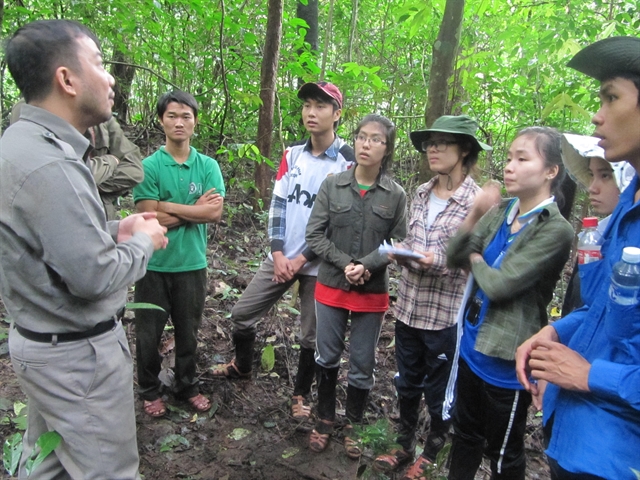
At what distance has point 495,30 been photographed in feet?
21.5

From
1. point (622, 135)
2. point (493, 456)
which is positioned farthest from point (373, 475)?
point (622, 135)

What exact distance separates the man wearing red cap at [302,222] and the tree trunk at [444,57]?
1.03 m

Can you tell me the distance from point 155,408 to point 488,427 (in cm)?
242

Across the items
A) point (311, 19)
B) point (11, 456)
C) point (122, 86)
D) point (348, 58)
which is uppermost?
point (311, 19)

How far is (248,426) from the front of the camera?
3461mm

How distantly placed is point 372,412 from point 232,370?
4.19 feet

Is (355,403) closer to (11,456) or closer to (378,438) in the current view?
(378,438)

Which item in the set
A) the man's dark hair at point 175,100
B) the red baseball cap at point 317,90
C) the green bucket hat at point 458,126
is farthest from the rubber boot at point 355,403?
the man's dark hair at point 175,100

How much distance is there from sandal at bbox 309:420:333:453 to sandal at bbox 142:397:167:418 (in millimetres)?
1167

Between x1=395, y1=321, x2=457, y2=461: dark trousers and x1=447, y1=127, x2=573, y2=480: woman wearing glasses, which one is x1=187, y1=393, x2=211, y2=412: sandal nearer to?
x1=395, y1=321, x2=457, y2=461: dark trousers

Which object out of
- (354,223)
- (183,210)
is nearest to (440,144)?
(354,223)

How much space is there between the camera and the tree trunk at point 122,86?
8125 mm

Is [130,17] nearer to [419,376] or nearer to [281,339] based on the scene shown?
[281,339]

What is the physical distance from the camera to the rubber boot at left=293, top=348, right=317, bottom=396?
11.8 feet
